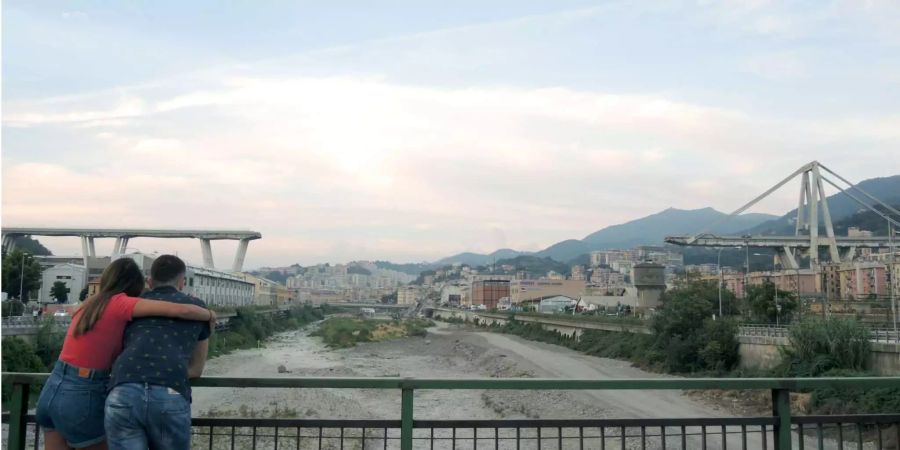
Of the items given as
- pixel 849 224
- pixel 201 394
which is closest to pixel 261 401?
pixel 201 394

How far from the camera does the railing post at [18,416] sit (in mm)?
4230

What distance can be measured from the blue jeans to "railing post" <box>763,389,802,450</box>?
339 centimetres

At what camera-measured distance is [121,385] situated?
3.42m

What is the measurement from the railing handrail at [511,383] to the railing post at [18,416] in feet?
0.24

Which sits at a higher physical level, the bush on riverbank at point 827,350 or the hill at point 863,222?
the hill at point 863,222

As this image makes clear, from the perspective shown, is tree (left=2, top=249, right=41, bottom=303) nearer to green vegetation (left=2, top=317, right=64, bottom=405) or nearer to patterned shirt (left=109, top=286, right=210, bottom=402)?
green vegetation (left=2, top=317, right=64, bottom=405)

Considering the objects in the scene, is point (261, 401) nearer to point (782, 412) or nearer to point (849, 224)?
point (782, 412)

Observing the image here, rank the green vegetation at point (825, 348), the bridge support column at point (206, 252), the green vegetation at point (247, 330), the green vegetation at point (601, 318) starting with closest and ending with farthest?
the green vegetation at point (825, 348) → the green vegetation at point (601, 318) → the green vegetation at point (247, 330) → the bridge support column at point (206, 252)

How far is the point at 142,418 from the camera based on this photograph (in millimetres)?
3410

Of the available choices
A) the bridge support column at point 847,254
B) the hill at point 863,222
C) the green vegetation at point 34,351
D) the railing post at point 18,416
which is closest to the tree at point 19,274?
the green vegetation at point 34,351

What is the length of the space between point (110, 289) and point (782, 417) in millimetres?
3881

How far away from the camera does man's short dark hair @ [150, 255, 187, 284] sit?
12.2 ft

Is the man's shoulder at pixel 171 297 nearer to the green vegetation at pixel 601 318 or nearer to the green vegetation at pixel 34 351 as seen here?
the green vegetation at pixel 34 351

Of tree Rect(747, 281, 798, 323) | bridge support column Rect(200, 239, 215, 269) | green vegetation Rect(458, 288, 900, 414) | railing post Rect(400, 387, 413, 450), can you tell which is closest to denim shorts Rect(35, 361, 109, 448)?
railing post Rect(400, 387, 413, 450)
